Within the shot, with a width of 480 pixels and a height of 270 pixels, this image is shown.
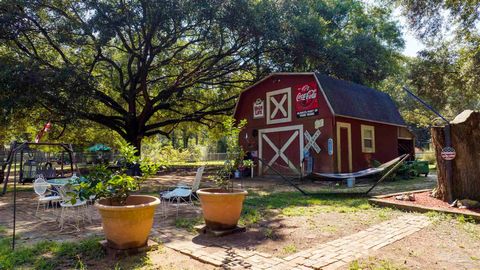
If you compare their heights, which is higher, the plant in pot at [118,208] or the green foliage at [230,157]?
the green foliage at [230,157]

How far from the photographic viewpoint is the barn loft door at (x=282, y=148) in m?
14.0

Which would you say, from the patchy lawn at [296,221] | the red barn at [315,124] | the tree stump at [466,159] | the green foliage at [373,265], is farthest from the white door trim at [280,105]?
the green foliage at [373,265]

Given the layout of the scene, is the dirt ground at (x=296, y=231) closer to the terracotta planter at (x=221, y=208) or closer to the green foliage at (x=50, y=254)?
the terracotta planter at (x=221, y=208)

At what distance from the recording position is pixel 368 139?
592 inches

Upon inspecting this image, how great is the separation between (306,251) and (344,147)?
10.0m

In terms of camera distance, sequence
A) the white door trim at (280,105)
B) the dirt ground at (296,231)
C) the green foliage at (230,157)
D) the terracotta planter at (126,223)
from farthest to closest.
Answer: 1. the white door trim at (280,105)
2. the green foliage at (230,157)
3. the dirt ground at (296,231)
4. the terracotta planter at (126,223)

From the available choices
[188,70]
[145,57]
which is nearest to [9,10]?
[145,57]

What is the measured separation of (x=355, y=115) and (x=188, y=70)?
8984 mm

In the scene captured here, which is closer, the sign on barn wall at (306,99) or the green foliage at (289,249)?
the green foliage at (289,249)

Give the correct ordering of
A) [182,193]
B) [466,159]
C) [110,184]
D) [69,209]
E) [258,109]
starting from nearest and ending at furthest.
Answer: [110,184]
[466,159]
[182,193]
[69,209]
[258,109]

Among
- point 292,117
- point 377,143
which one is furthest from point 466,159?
point 377,143

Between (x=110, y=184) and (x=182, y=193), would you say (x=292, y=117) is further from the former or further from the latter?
(x=110, y=184)

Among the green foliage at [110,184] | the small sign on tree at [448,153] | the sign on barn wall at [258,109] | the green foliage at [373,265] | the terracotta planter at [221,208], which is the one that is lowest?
the green foliage at [373,265]

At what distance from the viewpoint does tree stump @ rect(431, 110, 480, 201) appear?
21.7 feet
